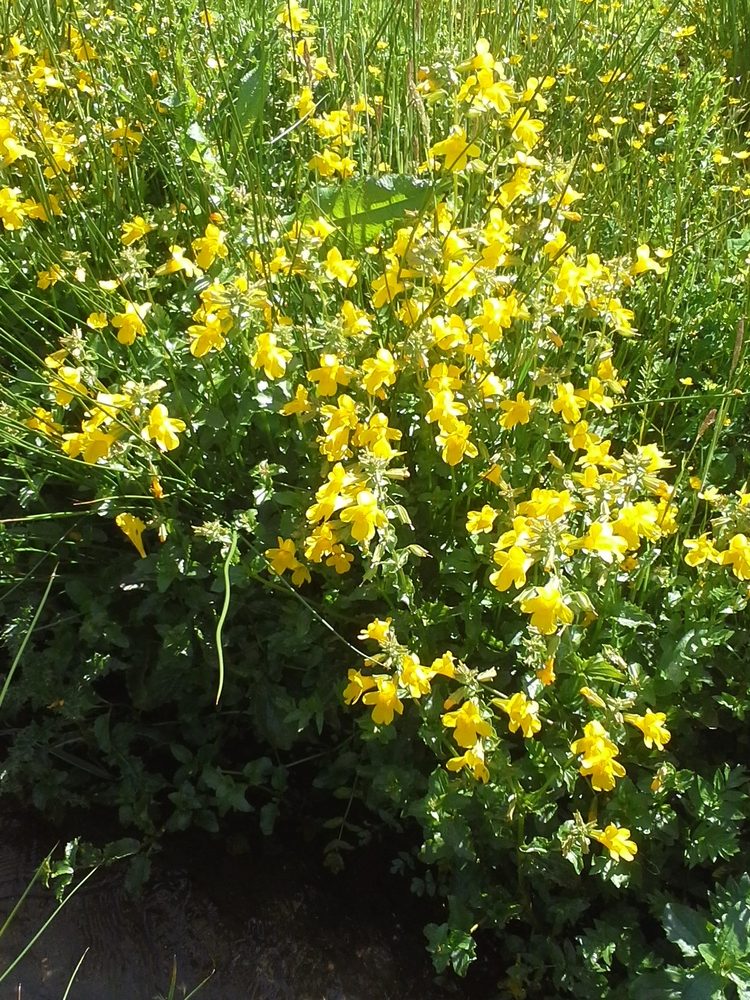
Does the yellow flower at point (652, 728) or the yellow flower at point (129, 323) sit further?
the yellow flower at point (129, 323)

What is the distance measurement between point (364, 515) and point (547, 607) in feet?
0.97

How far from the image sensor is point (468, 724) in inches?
55.0

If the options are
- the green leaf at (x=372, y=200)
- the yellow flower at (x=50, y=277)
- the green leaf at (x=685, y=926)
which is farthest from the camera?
the green leaf at (x=372, y=200)

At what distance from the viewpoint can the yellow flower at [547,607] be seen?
4.14ft

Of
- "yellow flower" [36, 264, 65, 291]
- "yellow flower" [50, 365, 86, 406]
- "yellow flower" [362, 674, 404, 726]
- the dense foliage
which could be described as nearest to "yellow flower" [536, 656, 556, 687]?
the dense foliage

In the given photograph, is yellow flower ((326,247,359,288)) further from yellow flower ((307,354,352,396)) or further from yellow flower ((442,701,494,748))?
yellow flower ((442,701,494,748))

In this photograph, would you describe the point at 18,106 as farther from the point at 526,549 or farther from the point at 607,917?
the point at 607,917

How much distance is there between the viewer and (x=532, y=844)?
1.55 metres

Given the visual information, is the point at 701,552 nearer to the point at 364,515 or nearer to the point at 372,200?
the point at 364,515

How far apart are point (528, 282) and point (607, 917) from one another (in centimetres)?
119

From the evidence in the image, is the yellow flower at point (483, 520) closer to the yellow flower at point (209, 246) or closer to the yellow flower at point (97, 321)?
the yellow flower at point (209, 246)

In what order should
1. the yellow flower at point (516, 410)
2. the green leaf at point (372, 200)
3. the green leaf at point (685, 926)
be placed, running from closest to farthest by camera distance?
the green leaf at point (685, 926) → the yellow flower at point (516, 410) → the green leaf at point (372, 200)

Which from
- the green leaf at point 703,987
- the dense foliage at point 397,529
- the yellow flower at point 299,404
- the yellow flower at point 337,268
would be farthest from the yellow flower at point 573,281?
the green leaf at point 703,987

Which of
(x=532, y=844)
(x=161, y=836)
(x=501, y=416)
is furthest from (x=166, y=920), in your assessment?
(x=501, y=416)
